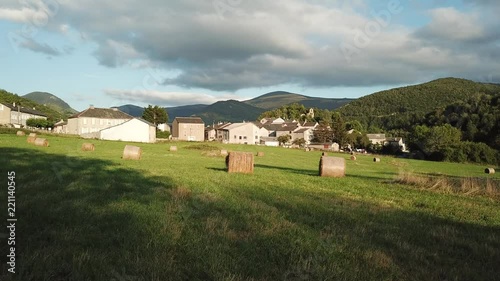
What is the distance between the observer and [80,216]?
6.97m

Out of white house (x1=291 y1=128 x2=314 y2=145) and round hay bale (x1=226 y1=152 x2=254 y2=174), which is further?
white house (x1=291 y1=128 x2=314 y2=145)

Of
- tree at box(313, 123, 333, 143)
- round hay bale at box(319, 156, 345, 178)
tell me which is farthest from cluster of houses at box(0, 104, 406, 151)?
round hay bale at box(319, 156, 345, 178)

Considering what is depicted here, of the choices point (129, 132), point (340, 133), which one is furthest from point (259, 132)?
point (129, 132)

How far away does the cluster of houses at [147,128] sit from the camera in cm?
9231

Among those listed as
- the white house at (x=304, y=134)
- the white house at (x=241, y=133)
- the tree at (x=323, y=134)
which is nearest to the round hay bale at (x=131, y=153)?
the white house at (x=241, y=133)

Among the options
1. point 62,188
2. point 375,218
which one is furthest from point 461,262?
point 62,188

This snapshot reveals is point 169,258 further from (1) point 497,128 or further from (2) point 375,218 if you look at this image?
(1) point 497,128

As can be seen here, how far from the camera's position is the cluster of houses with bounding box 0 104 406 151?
92312 millimetres

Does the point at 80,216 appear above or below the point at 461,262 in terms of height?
above

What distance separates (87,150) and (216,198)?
3061 cm

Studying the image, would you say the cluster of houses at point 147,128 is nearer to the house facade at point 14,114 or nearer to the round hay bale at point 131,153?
the house facade at point 14,114

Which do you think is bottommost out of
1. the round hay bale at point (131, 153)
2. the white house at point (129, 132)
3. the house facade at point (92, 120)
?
the round hay bale at point (131, 153)

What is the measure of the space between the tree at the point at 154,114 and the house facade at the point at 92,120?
18142 millimetres

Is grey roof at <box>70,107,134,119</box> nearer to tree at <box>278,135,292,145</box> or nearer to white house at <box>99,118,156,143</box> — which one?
white house at <box>99,118,156,143</box>
